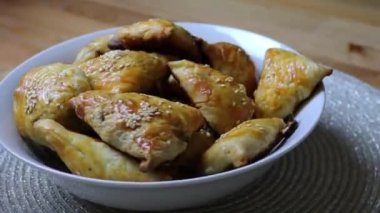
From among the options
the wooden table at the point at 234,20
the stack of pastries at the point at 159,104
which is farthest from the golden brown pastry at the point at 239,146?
the wooden table at the point at 234,20

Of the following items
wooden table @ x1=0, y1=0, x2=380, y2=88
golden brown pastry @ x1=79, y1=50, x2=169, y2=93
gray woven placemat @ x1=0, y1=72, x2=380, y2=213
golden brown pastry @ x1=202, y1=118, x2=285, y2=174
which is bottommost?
wooden table @ x1=0, y1=0, x2=380, y2=88

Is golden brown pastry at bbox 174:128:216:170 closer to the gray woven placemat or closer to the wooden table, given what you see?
the gray woven placemat

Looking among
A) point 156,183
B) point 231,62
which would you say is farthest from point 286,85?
point 156,183

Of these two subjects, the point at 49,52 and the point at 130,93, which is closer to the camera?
the point at 130,93

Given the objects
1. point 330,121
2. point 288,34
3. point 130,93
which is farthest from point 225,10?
point 130,93

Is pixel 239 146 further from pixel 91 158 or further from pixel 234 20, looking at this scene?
pixel 234 20

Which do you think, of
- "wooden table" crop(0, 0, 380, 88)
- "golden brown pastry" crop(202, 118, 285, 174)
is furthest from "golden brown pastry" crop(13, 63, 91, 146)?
"wooden table" crop(0, 0, 380, 88)

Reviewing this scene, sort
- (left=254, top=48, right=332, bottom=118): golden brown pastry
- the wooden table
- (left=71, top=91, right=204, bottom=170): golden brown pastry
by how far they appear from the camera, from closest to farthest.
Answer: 1. (left=71, top=91, right=204, bottom=170): golden brown pastry
2. (left=254, top=48, right=332, bottom=118): golden brown pastry
3. the wooden table

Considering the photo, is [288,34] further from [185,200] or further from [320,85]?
[185,200]
